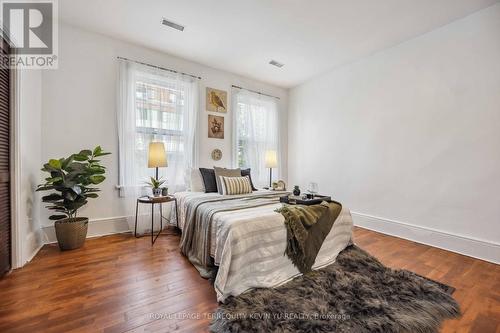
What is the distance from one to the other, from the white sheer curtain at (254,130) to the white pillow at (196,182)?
103 cm

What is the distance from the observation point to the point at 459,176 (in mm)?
2594

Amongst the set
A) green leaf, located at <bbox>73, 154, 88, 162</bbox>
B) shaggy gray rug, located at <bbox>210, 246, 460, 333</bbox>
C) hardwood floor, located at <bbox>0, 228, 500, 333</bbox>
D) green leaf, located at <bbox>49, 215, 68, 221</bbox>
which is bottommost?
hardwood floor, located at <bbox>0, 228, 500, 333</bbox>

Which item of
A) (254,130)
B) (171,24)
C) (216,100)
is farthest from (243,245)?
(254,130)

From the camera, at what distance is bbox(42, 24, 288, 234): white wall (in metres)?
2.70

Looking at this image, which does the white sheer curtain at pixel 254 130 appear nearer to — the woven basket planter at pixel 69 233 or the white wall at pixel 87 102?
the white wall at pixel 87 102

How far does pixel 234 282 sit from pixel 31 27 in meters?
3.39

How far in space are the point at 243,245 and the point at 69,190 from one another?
2.06 m

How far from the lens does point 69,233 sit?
2.43m

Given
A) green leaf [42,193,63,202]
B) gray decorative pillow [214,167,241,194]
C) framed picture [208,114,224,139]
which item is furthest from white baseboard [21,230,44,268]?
framed picture [208,114,224,139]

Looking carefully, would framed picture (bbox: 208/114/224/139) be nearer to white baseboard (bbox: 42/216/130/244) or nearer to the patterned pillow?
the patterned pillow

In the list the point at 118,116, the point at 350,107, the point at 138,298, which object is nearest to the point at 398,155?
the point at 350,107

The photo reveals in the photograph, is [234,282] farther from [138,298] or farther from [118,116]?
[118,116]

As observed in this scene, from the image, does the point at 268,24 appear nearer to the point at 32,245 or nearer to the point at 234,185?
the point at 234,185

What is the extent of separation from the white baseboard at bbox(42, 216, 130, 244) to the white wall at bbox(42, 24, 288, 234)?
3cm
